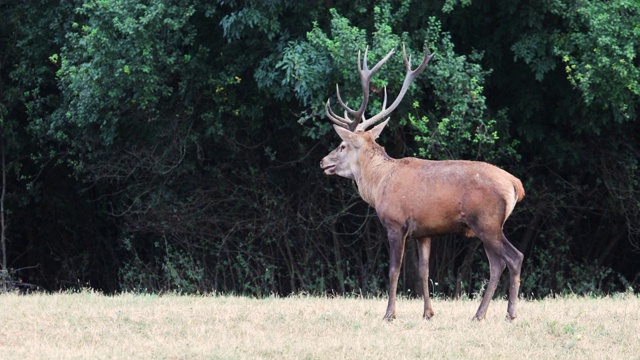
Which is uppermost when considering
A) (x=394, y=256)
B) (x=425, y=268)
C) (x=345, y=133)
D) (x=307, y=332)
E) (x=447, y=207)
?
(x=345, y=133)

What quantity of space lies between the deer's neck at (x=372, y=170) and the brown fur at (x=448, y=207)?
0.03 metres

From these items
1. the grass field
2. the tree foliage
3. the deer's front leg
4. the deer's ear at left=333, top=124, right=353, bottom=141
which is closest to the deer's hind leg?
the grass field

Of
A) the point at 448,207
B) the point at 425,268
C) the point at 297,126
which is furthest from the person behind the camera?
the point at 297,126

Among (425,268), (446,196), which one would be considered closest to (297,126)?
(425,268)

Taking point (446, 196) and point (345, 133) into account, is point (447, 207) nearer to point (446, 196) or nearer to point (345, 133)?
point (446, 196)

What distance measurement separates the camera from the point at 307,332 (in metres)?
9.97

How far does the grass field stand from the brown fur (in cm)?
52

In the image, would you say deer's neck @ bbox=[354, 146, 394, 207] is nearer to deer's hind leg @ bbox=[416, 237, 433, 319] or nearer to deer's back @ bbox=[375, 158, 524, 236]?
deer's back @ bbox=[375, 158, 524, 236]

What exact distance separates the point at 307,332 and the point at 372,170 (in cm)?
211

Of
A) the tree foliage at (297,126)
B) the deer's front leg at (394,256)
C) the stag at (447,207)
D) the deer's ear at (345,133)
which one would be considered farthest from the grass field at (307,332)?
the tree foliage at (297,126)

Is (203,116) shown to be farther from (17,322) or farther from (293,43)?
(17,322)

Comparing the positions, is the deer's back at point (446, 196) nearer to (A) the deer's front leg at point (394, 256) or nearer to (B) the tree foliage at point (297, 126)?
(A) the deer's front leg at point (394, 256)

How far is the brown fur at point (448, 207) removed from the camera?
10.2 metres

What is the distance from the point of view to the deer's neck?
1119 centimetres
